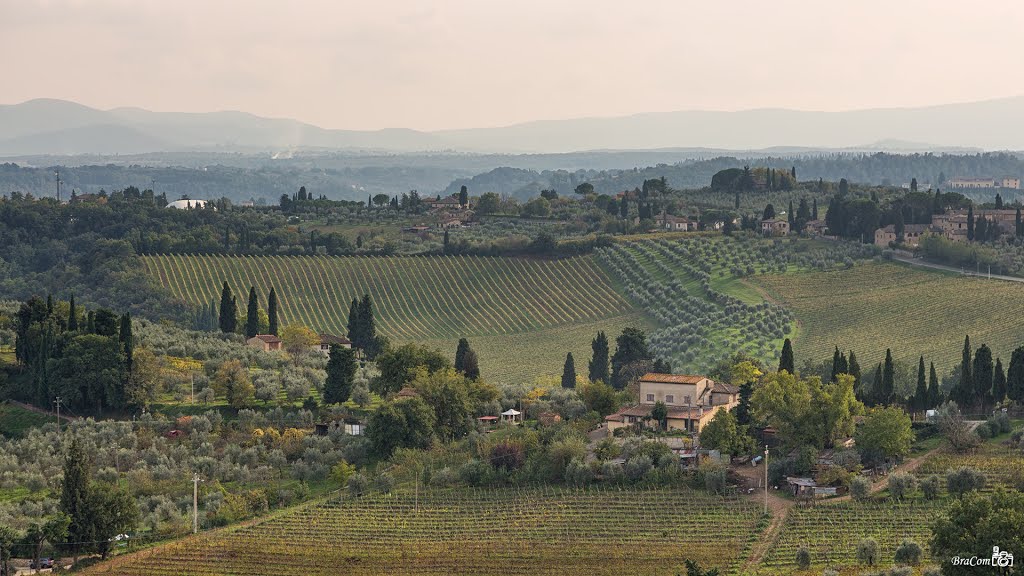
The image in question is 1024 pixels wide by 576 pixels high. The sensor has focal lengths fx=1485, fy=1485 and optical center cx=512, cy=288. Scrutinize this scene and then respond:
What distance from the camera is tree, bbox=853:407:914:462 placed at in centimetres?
5497

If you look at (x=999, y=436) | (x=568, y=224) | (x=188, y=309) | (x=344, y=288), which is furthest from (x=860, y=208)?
(x=999, y=436)

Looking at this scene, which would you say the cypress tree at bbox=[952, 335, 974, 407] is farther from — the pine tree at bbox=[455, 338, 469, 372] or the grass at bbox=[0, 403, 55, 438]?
the grass at bbox=[0, 403, 55, 438]

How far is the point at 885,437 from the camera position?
55.0m

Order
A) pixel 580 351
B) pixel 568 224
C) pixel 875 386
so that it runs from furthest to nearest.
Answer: pixel 568 224 < pixel 580 351 < pixel 875 386

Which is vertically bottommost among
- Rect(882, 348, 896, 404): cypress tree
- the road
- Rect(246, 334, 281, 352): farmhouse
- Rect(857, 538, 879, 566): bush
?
Rect(857, 538, 879, 566): bush

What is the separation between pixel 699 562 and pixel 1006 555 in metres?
10.7

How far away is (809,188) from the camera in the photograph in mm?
146375

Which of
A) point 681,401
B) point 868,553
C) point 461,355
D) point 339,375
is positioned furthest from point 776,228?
point 868,553

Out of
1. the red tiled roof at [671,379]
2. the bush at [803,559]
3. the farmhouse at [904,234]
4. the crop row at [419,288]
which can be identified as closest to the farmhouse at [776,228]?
the farmhouse at [904,234]

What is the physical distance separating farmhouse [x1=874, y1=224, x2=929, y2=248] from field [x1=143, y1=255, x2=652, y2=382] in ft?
68.9

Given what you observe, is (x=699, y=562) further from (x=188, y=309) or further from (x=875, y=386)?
(x=188, y=309)

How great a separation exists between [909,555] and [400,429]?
78.6 ft

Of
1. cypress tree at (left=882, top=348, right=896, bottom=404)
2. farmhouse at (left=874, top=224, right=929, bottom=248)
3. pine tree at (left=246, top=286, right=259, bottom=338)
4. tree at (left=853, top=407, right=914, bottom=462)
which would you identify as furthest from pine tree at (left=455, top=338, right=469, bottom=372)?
farmhouse at (left=874, top=224, right=929, bottom=248)

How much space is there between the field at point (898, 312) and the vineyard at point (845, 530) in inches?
1218
